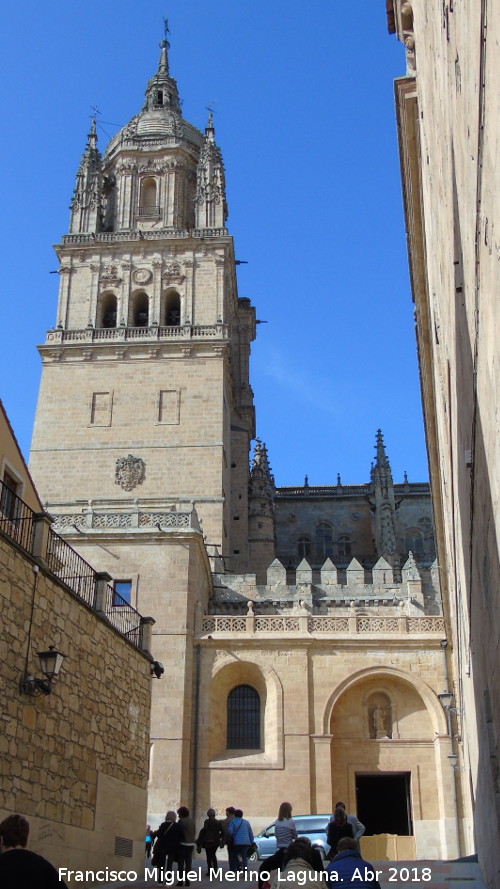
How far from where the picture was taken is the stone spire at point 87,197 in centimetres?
4044

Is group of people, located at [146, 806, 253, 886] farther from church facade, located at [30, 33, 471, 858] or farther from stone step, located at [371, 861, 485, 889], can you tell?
church facade, located at [30, 33, 471, 858]

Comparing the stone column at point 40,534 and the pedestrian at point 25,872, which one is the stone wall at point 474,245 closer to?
the pedestrian at point 25,872

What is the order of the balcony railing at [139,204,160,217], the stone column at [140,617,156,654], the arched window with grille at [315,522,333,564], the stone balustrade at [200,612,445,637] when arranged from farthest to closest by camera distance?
the arched window with grille at [315,522,333,564] → the balcony railing at [139,204,160,217] → the stone balustrade at [200,612,445,637] → the stone column at [140,617,156,654]

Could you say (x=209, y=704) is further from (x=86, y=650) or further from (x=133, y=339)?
(x=133, y=339)

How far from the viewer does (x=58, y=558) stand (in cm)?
1398

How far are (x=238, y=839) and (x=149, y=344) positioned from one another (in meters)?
27.0

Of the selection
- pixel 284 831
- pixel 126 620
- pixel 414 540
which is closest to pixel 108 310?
pixel 414 540

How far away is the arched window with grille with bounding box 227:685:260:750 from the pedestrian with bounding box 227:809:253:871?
1297 centimetres

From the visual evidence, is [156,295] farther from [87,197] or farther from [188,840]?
[188,840]

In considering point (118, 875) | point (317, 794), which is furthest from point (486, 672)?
point (317, 794)

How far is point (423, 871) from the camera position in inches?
520

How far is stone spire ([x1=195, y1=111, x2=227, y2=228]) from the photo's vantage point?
40.2m

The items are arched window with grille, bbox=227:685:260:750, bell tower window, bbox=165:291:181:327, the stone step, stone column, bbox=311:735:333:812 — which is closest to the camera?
the stone step

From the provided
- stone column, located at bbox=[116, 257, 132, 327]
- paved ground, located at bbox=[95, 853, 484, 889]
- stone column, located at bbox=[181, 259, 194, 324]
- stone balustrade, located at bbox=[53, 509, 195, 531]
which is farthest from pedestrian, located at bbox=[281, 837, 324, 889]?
stone column, located at bbox=[116, 257, 132, 327]
